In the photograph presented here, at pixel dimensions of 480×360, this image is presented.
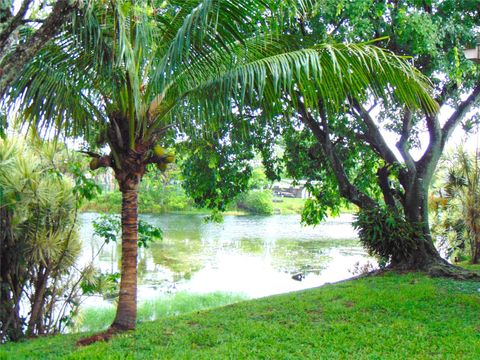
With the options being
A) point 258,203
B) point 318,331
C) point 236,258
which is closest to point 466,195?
point 318,331

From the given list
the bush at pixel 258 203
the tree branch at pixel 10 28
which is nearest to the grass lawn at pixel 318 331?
the tree branch at pixel 10 28

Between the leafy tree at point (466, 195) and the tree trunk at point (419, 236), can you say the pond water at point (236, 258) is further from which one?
the tree trunk at point (419, 236)

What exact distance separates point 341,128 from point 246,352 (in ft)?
18.0

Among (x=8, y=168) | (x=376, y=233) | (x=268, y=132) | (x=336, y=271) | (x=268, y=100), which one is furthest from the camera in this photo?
(x=336, y=271)

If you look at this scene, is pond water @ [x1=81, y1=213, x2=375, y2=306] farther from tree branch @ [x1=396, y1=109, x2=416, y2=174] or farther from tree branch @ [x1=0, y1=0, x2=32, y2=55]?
tree branch @ [x1=0, y1=0, x2=32, y2=55]

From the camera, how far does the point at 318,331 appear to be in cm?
519

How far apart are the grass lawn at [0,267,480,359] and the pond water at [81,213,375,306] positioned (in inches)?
105

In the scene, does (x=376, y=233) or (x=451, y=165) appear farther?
(x=451, y=165)

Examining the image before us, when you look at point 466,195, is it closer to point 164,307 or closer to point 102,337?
point 164,307

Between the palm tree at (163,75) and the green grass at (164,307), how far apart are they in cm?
366

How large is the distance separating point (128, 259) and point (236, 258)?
9996 mm

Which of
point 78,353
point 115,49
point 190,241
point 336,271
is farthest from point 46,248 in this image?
point 190,241

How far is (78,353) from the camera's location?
183 inches

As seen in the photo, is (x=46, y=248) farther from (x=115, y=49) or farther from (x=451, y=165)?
(x=451, y=165)
